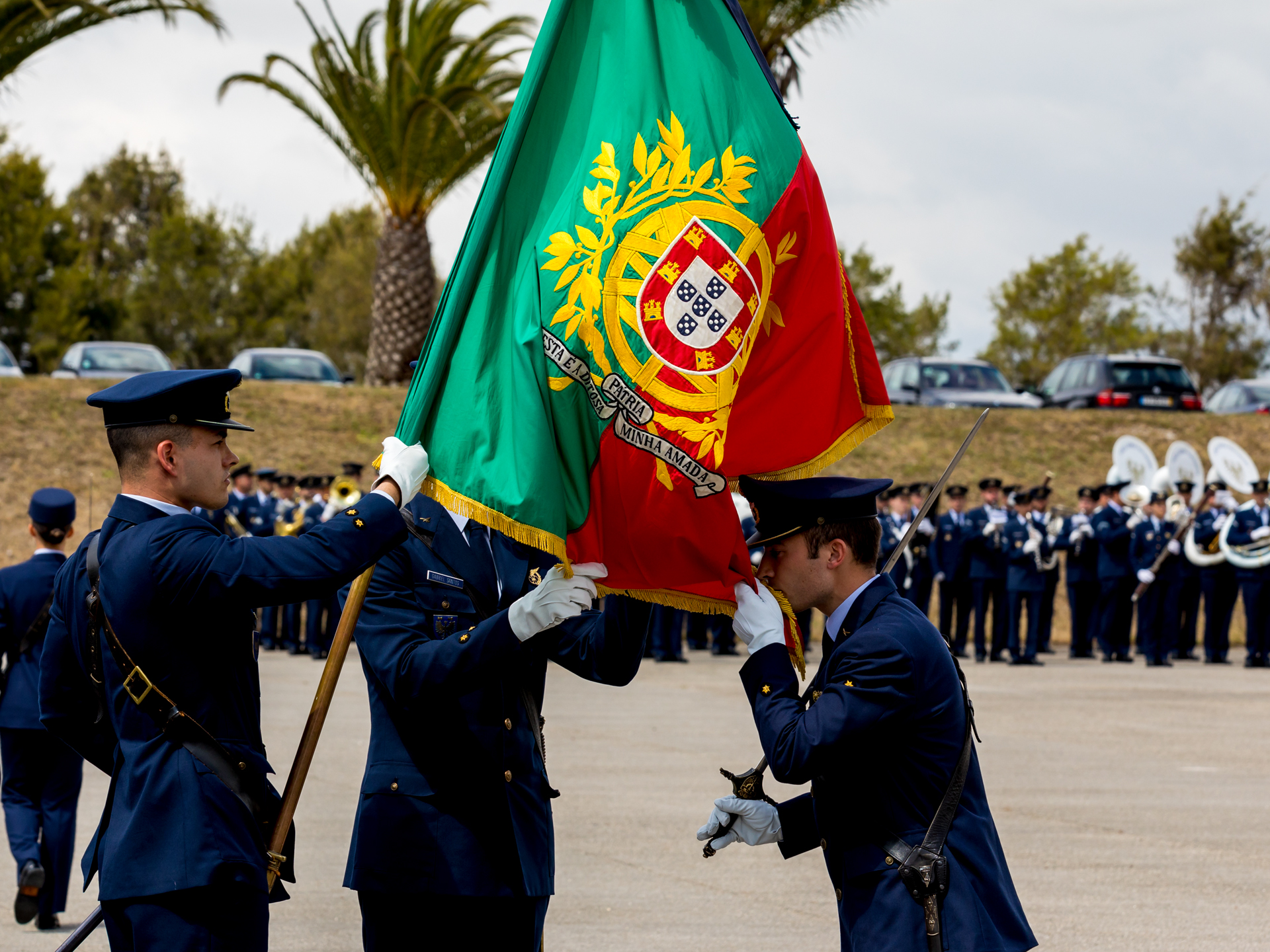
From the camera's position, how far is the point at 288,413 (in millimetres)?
26734

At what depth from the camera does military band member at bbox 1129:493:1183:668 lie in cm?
1966

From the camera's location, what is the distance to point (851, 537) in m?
3.53

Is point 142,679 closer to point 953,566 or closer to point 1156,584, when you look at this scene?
point 953,566

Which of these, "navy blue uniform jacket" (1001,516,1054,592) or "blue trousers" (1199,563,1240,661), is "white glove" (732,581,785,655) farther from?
"blue trousers" (1199,563,1240,661)

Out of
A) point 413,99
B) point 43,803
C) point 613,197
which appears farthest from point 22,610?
point 413,99

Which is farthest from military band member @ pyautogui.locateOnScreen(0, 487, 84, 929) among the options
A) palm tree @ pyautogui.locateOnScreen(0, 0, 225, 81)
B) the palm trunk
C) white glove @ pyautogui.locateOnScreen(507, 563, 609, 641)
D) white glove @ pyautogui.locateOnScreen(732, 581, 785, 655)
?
the palm trunk

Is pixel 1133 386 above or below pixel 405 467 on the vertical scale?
above

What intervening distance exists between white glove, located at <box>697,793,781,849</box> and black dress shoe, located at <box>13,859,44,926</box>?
396cm

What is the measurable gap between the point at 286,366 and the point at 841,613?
88.9ft

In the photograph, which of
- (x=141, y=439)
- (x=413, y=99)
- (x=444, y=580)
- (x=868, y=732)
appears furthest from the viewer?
(x=413, y=99)

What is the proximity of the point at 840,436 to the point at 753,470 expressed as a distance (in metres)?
0.34

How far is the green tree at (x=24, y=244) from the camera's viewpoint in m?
45.3

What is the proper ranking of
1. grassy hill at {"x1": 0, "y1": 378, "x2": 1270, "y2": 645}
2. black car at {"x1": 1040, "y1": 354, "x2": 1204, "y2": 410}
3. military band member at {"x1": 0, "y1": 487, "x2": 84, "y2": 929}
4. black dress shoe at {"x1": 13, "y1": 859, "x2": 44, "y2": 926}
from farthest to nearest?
black car at {"x1": 1040, "y1": 354, "x2": 1204, "y2": 410}
grassy hill at {"x1": 0, "y1": 378, "x2": 1270, "y2": 645}
military band member at {"x1": 0, "y1": 487, "x2": 84, "y2": 929}
black dress shoe at {"x1": 13, "y1": 859, "x2": 44, "y2": 926}

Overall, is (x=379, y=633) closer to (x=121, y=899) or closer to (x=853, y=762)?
(x=121, y=899)
